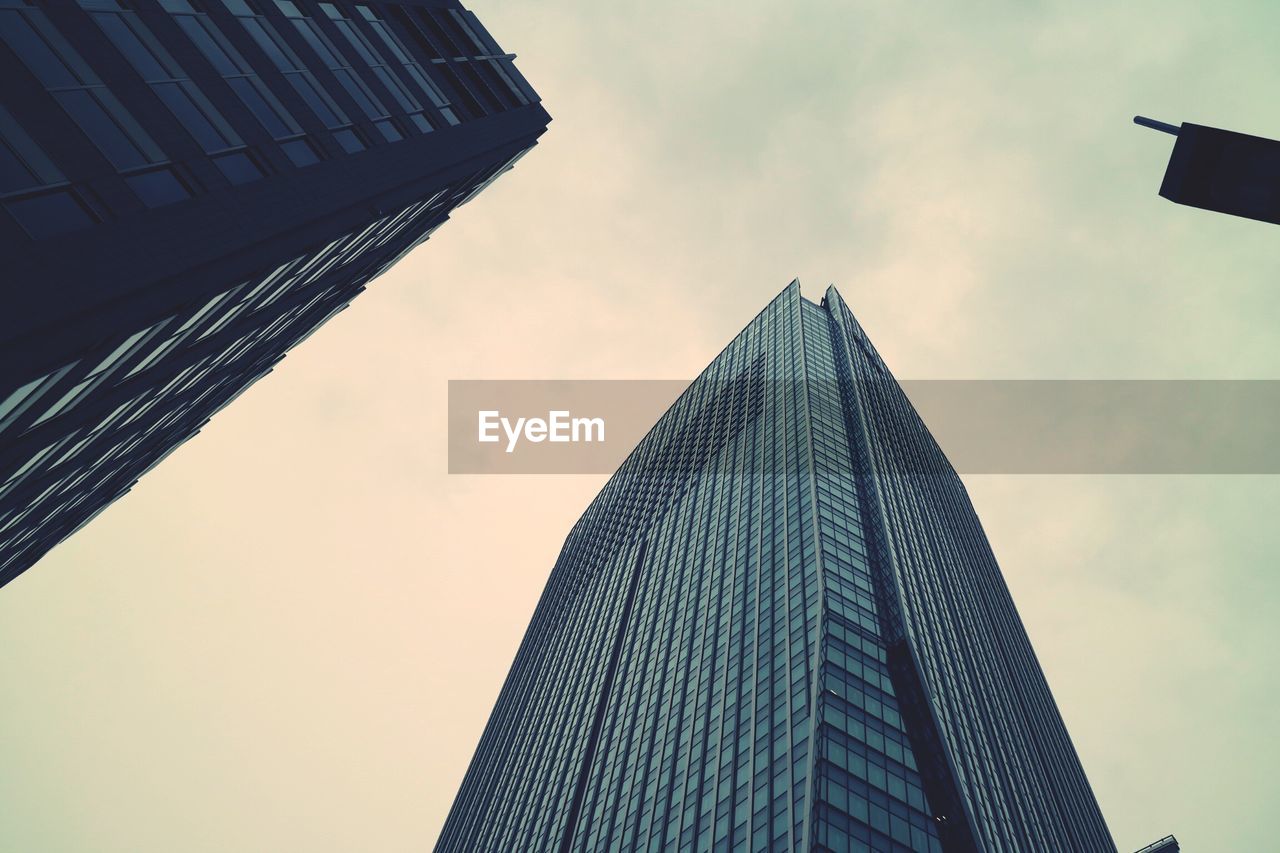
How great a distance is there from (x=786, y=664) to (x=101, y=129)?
2355 inches

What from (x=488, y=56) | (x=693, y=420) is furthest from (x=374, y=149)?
(x=693, y=420)

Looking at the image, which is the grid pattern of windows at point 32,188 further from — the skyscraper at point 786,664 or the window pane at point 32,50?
the skyscraper at point 786,664

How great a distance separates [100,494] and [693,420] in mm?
110278

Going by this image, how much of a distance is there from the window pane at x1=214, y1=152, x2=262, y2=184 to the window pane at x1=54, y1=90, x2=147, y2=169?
291 centimetres

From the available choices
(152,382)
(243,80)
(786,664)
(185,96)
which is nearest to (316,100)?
(243,80)

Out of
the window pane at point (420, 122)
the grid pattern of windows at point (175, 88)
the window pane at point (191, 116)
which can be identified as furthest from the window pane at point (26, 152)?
the window pane at point (420, 122)

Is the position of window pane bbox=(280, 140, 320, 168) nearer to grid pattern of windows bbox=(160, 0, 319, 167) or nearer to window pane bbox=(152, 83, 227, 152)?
grid pattern of windows bbox=(160, 0, 319, 167)

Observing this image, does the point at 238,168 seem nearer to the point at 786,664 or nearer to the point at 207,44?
the point at 207,44

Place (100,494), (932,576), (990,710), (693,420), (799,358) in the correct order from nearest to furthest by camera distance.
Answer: (100,494) → (990,710) → (932,576) → (799,358) → (693,420)

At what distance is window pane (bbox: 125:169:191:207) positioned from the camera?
22094 millimetres

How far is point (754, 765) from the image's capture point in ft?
198


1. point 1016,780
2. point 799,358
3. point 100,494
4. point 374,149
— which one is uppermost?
point 799,358

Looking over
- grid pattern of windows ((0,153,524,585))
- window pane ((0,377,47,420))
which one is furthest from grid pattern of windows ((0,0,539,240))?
window pane ((0,377,47,420))

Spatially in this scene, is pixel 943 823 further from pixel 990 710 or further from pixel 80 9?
pixel 80 9
